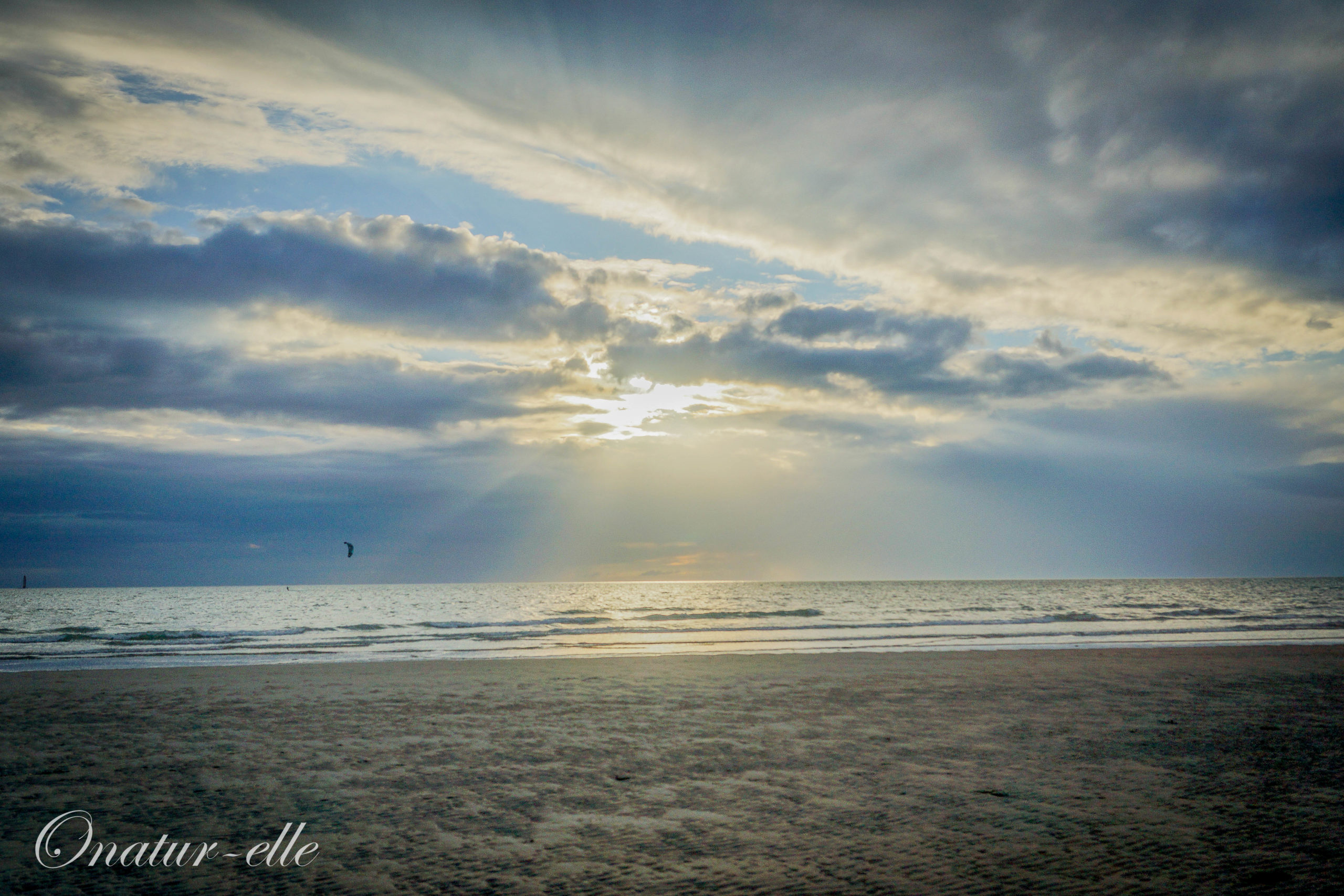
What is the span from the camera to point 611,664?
2123 cm

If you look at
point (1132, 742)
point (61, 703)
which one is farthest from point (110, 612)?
point (1132, 742)

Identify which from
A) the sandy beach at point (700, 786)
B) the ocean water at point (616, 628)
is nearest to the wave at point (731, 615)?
the ocean water at point (616, 628)

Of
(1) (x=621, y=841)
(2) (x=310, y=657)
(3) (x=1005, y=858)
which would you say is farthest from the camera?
(2) (x=310, y=657)

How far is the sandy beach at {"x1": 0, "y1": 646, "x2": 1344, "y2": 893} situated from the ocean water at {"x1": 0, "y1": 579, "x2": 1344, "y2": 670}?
1193 centimetres

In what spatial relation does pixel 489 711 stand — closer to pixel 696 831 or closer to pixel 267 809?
pixel 267 809

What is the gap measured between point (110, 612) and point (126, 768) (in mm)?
75886

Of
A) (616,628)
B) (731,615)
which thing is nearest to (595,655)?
(616,628)

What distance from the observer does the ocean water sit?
28.0 metres

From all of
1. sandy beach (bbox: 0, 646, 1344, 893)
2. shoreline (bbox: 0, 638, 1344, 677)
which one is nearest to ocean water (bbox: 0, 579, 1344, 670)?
shoreline (bbox: 0, 638, 1344, 677)

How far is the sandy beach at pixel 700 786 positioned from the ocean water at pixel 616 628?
1193 centimetres

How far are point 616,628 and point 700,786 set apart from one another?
Answer: 1323 inches

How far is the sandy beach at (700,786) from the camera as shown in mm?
5633

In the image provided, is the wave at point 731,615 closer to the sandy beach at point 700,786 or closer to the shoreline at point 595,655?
the shoreline at point 595,655

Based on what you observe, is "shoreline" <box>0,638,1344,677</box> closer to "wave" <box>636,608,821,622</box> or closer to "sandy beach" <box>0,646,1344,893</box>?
"sandy beach" <box>0,646,1344,893</box>
